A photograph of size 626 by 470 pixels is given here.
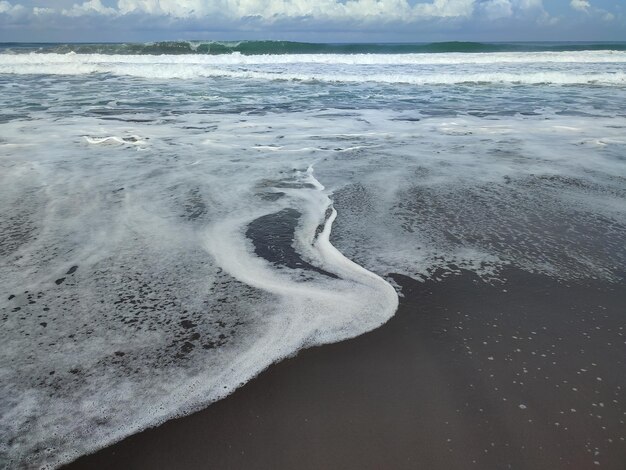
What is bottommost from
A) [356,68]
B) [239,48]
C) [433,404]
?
[433,404]

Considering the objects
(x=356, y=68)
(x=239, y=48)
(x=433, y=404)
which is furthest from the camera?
(x=239, y=48)

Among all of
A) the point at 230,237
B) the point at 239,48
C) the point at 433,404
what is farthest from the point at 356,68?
the point at 433,404

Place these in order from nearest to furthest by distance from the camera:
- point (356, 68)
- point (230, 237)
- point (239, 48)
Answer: point (230, 237), point (356, 68), point (239, 48)

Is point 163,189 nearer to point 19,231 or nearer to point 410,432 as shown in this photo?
point 19,231

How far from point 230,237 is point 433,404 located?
1.89 meters

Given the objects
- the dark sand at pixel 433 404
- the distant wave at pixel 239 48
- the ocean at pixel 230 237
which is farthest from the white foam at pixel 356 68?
the dark sand at pixel 433 404

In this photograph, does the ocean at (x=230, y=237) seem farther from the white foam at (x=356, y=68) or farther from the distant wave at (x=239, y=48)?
the distant wave at (x=239, y=48)

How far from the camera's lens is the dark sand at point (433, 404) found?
147 cm

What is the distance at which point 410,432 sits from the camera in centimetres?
155

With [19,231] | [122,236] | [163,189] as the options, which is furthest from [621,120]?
[19,231]

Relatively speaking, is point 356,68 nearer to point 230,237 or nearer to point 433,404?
point 230,237

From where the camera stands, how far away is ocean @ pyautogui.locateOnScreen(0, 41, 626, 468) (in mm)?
1812

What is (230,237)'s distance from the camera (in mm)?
3164

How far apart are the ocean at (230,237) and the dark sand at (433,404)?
0.11m
